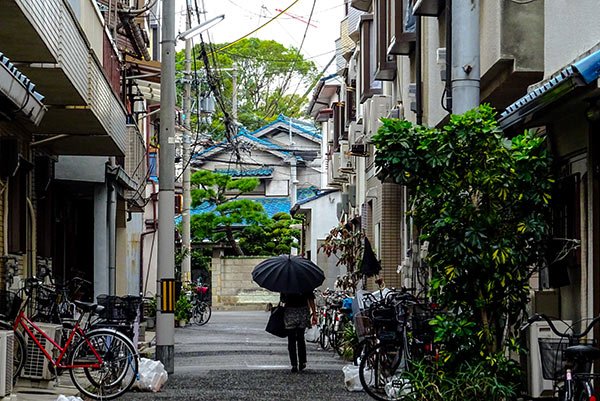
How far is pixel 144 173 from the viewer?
1154 inches

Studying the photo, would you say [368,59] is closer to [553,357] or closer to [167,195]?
[167,195]

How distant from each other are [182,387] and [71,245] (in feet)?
35.2

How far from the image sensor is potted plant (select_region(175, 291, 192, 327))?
34.8 meters

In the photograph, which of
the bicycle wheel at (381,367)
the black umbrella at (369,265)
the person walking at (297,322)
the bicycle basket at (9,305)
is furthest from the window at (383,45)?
the bicycle basket at (9,305)

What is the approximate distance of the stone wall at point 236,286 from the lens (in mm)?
49906

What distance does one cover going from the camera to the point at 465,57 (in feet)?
34.7

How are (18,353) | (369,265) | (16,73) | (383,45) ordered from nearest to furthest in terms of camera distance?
(16,73)
(18,353)
(383,45)
(369,265)

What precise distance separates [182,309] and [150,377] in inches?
781

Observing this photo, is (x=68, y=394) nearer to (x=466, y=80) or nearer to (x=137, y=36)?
(x=466, y=80)

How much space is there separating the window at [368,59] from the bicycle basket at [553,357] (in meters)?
16.7

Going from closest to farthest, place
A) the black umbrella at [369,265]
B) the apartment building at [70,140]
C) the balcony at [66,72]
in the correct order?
1. the balcony at [66,72]
2. the apartment building at [70,140]
3. the black umbrella at [369,265]

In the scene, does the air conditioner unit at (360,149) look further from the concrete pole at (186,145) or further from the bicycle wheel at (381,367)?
the bicycle wheel at (381,367)

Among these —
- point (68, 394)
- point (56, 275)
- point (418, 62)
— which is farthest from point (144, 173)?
point (68, 394)

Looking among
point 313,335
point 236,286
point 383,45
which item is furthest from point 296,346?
point 236,286
